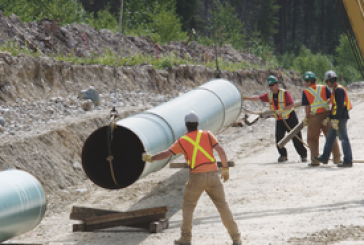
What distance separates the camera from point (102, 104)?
525 inches

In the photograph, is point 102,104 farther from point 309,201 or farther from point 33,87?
point 309,201

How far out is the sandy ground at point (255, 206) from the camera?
6.09 metres

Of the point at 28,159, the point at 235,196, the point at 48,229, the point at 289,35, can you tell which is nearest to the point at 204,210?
the point at 235,196

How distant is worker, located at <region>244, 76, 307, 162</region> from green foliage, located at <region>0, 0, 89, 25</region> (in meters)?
11.1

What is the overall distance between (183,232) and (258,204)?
211cm

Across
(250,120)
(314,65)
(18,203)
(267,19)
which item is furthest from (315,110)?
(267,19)

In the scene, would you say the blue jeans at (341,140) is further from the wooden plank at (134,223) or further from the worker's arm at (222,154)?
the wooden plank at (134,223)

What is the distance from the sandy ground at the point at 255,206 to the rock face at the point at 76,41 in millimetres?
5327

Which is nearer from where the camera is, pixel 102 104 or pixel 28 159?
pixel 28 159

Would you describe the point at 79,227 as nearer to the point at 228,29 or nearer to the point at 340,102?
the point at 340,102

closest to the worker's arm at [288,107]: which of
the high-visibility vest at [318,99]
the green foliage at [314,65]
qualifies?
the high-visibility vest at [318,99]

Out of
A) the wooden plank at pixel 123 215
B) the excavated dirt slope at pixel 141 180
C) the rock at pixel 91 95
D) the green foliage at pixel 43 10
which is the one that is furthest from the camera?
the green foliage at pixel 43 10

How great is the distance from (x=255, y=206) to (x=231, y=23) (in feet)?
106

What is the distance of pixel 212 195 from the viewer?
5762mm
